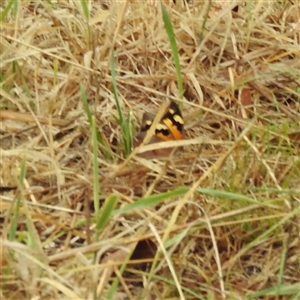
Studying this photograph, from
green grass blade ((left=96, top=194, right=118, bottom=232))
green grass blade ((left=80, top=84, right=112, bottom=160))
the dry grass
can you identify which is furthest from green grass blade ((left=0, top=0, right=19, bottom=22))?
green grass blade ((left=96, top=194, right=118, bottom=232))

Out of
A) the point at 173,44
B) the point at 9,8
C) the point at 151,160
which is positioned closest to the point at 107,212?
the point at 151,160

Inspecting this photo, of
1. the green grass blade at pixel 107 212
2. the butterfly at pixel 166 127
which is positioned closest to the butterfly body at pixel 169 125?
the butterfly at pixel 166 127

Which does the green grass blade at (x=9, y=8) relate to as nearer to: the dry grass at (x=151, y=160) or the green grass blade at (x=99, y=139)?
the dry grass at (x=151, y=160)

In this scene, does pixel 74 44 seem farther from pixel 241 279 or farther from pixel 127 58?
pixel 241 279

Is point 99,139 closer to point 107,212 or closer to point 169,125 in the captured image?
point 169,125

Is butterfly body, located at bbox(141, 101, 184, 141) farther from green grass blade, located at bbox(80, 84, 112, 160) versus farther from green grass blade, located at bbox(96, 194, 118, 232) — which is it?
green grass blade, located at bbox(96, 194, 118, 232)

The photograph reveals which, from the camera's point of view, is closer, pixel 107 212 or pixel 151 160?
pixel 107 212
